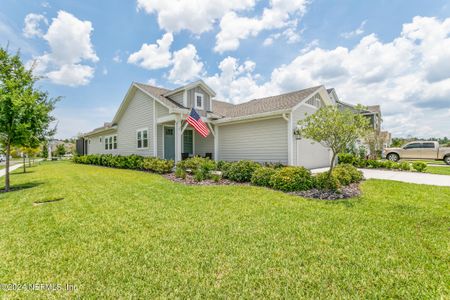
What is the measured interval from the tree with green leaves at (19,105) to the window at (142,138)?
21.4 ft

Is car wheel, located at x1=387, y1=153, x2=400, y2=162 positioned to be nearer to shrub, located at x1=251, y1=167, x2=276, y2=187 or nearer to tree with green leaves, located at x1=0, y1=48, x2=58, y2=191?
shrub, located at x1=251, y1=167, x2=276, y2=187

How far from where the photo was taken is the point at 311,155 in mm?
12477

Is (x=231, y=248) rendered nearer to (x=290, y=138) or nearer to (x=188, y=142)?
(x=290, y=138)

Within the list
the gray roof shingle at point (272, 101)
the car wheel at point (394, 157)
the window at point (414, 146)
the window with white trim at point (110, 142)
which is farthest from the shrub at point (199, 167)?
the window at point (414, 146)

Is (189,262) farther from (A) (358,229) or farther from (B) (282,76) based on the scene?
(B) (282,76)

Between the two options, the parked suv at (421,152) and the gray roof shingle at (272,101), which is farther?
the parked suv at (421,152)

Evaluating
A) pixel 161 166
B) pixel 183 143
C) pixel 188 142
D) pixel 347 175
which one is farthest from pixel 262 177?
pixel 188 142

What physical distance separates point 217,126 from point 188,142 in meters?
2.83

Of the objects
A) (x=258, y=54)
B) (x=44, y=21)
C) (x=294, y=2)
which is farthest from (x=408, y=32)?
(x=44, y=21)

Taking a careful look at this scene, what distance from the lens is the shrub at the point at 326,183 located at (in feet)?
23.0

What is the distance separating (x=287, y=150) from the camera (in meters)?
10.7

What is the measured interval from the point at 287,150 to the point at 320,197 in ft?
15.1

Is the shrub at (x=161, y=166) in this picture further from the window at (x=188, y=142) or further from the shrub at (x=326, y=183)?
the shrub at (x=326, y=183)

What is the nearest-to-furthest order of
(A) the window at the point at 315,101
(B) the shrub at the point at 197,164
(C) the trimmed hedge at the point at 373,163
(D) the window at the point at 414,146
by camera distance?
1. (B) the shrub at the point at 197,164
2. (A) the window at the point at 315,101
3. (C) the trimmed hedge at the point at 373,163
4. (D) the window at the point at 414,146
